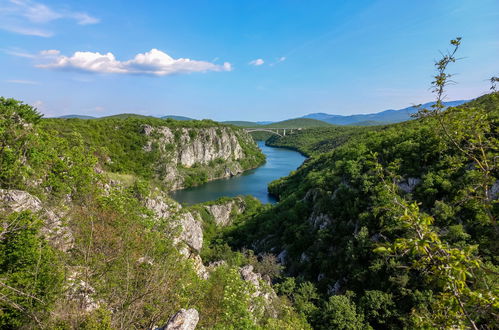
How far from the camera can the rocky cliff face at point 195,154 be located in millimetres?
78000

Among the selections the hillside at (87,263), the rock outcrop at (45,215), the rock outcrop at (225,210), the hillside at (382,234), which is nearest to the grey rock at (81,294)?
the hillside at (87,263)

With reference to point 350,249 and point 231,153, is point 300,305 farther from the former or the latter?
point 231,153

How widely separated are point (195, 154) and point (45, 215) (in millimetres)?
82644

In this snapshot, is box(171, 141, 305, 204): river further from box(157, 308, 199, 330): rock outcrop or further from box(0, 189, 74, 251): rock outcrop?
box(157, 308, 199, 330): rock outcrop

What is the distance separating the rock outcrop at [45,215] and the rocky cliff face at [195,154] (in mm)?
65686

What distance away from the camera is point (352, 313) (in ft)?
44.0

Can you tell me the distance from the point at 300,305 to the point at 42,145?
615 inches

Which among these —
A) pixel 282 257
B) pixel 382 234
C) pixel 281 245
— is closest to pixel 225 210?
pixel 281 245

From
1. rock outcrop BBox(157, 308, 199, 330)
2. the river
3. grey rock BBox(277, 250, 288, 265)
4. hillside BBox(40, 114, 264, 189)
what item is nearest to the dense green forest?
grey rock BBox(277, 250, 288, 265)

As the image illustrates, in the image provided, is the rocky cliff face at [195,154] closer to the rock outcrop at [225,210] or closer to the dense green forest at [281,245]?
the rock outcrop at [225,210]

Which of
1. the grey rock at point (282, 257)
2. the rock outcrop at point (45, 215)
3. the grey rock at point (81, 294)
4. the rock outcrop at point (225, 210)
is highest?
the rock outcrop at point (45, 215)

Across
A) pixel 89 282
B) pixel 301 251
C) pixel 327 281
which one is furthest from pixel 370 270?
pixel 89 282

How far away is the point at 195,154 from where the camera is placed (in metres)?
90.5

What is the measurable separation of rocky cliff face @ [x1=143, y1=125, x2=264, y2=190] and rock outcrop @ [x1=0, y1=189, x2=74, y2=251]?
6569cm
